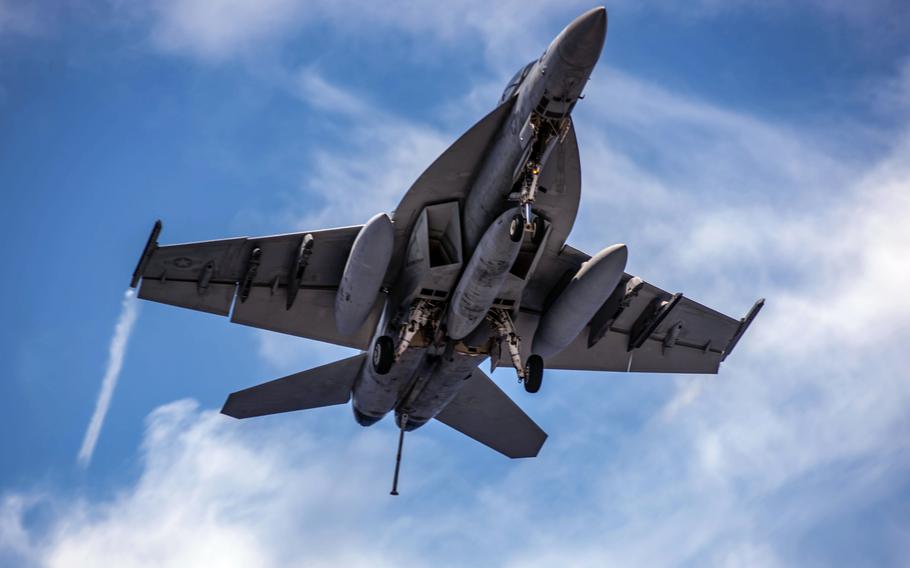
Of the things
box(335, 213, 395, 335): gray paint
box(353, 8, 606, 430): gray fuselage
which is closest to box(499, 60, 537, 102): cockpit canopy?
box(353, 8, 606, 430): gray fuselage

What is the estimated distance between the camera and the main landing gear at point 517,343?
17.0m

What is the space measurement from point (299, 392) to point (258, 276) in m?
2.48

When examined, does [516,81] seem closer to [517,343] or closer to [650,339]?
[517,343]

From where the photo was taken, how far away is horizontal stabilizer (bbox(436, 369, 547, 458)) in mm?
19953

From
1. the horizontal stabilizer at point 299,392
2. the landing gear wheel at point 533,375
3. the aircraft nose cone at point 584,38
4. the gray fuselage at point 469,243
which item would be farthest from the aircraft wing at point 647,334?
the aircraft nose cone at point 584,38

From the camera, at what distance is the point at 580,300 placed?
17.5 metres

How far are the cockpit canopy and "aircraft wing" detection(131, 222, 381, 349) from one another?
3.59 metres

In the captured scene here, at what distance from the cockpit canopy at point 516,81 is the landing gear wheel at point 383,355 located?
4.56 metres

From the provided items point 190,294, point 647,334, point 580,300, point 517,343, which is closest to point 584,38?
point 580,300

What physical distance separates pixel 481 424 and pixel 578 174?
643 cm

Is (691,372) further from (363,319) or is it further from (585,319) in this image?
(363,319)

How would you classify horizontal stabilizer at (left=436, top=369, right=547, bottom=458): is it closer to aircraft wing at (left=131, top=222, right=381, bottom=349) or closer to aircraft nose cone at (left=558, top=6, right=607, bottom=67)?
aircraft wing at (left=131, top=222, right=381, bottom=349)

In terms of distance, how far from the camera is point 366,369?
60.8 ft

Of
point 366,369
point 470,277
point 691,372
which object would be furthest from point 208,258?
point 691,372
